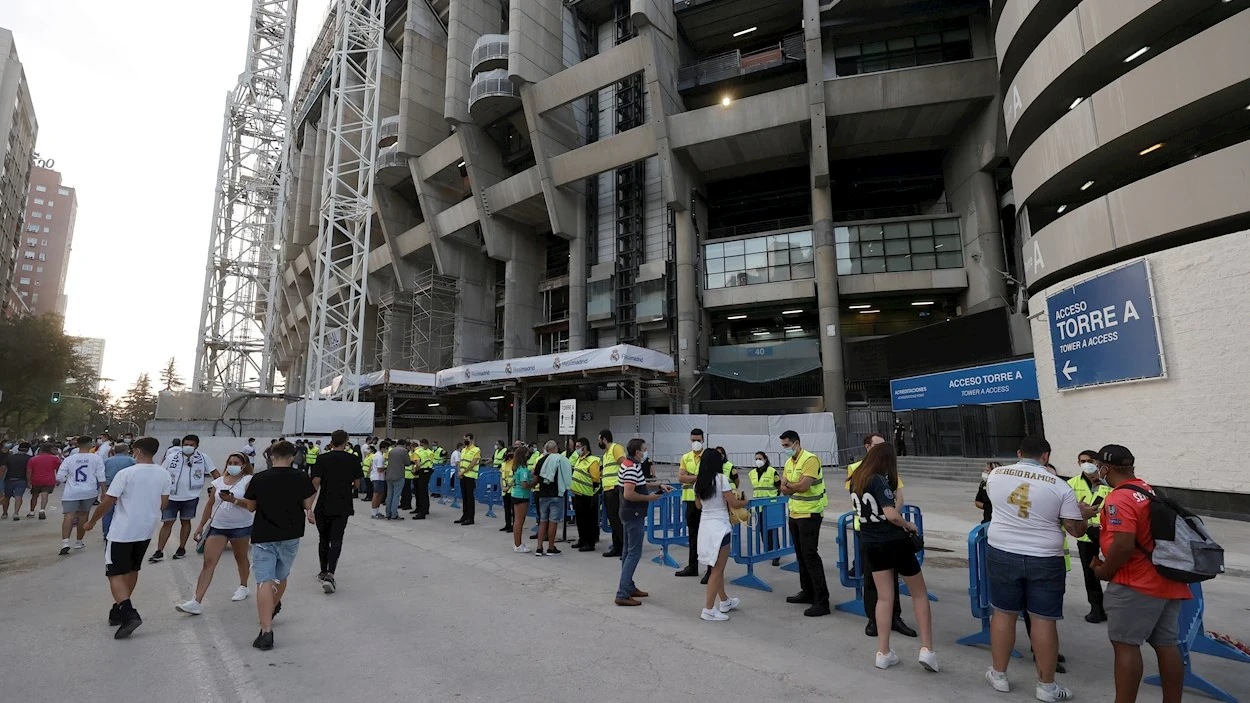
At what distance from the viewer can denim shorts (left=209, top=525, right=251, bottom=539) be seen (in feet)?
20.8

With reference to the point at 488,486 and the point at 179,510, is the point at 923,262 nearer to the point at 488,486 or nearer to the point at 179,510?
the point at 488,486

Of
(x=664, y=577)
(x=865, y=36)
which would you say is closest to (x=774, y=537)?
(x=664, y=577)

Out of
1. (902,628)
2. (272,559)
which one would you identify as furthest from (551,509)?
(902,628)

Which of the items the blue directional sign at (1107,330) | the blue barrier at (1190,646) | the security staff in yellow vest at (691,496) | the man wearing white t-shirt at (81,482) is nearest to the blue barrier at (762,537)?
the security staff in yellow vest at (691,496)

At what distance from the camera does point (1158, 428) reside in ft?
42.2

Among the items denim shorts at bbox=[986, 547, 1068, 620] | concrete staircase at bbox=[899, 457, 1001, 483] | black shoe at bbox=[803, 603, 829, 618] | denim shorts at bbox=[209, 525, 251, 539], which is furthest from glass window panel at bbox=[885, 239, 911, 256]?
denim shorts at bbox=[209, 525, 251, 539]

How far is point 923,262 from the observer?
1102 inches

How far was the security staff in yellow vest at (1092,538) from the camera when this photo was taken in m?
5.42

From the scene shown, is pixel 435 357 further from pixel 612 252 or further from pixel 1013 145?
pixel 1013 145

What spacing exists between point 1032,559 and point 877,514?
1065mm

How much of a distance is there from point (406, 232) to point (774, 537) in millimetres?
40114

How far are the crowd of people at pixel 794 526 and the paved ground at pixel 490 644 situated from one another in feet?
0.85

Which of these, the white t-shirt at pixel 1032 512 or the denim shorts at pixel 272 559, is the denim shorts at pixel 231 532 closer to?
the denim shorts at pixel 272 559

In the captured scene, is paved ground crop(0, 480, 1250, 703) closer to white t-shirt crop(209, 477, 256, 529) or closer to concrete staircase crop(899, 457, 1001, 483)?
white t-shirt crop(209, 477, 256, 529)
